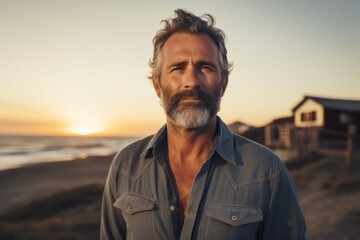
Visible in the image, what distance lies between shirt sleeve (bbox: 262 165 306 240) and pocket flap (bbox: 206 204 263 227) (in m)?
0.12

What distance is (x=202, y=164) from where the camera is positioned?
265cm

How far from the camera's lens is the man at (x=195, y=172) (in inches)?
97.1

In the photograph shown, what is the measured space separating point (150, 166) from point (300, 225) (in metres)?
1.35

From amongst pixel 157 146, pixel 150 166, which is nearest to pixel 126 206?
pixel 150 166

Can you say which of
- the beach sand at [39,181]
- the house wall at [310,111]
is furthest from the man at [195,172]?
the house wall at [310,111]

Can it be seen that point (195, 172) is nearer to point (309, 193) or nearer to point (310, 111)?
point (309, 193)

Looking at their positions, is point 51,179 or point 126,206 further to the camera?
point 51,179

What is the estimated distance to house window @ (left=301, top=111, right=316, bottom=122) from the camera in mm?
31469

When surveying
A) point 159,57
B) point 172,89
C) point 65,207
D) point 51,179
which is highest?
point 159,57

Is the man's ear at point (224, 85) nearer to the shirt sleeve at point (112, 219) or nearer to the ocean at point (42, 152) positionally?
the shirt sleeve at point (112, 219)

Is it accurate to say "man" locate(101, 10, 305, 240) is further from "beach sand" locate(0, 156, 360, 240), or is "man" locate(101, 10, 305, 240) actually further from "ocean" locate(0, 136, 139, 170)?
"ocean" locate(0, 136, 139, 170)

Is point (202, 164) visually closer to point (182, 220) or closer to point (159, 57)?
point (182, 220)

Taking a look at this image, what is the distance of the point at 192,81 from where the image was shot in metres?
2.70

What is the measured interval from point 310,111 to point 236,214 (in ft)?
106
